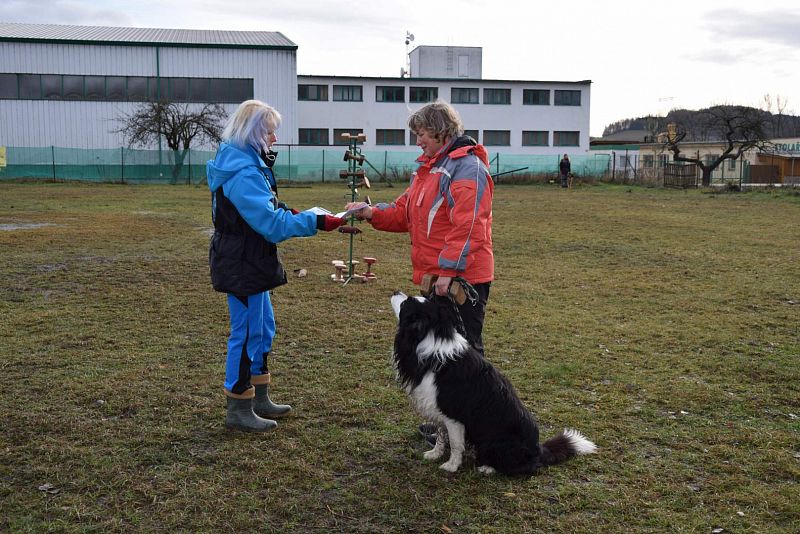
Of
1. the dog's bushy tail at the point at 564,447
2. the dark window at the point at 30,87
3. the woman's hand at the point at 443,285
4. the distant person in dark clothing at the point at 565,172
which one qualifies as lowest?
the dog's bushy tail at the point at 564,447

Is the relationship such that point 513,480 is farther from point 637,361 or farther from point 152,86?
point 152,86

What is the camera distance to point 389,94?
2062 inches

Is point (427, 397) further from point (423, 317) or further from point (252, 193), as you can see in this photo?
point (252, 193)

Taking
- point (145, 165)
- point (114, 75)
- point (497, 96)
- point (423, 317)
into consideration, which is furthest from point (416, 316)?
point (497, 96)

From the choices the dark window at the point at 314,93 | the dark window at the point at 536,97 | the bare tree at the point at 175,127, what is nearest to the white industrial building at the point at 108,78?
the bare tree at the point at 175,127

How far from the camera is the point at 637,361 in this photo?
21.4 ft

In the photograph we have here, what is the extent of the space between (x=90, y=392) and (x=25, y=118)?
4088 centimetres

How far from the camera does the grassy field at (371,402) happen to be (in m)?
3.81

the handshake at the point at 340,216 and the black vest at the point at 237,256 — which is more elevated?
the handshake at the point at 340,216

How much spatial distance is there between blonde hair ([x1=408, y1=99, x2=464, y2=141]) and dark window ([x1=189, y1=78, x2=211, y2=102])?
40390 mm

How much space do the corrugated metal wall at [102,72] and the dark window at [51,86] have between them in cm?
27

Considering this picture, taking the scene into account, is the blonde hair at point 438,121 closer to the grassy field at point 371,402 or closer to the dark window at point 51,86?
the grassy field at point 371,402

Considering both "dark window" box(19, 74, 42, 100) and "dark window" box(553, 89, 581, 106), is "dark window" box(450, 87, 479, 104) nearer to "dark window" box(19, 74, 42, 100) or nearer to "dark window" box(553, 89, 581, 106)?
"dark window" box(553, 89, 581, 106)

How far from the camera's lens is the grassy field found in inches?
150
